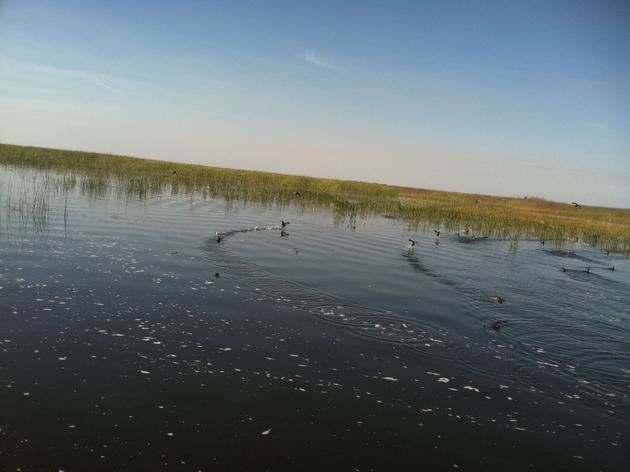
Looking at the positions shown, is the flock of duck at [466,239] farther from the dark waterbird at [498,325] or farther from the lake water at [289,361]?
the lake water at [289,361]

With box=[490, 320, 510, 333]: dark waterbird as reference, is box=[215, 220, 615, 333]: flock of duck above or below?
above

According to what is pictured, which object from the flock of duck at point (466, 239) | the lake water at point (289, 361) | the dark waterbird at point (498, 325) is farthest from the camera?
the flock of duck at point (466, 239)

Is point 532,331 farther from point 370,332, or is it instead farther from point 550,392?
point 370,332

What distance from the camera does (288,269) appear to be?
→ 1410cm

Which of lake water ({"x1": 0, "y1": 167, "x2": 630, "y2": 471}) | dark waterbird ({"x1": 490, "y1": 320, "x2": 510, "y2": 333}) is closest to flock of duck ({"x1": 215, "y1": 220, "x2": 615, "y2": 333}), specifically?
dark waterbird ({"x1": 490, "y1": 320, "x2": 510, "y2": 333})

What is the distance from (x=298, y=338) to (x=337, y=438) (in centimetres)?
316

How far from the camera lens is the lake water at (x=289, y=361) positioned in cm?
555

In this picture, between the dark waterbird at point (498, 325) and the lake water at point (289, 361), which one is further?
the dark waterbird at point (498, 325)

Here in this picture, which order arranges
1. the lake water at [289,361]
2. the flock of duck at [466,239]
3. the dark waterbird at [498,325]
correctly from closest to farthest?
the lake water at [289,361] → the dark waterbird at [498,325] → the flock of duck at [466,239]

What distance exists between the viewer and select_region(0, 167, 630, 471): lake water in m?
5.55

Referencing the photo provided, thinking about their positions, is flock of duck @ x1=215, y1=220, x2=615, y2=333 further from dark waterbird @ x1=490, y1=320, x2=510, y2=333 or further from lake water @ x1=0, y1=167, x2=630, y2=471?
lake water @ x1=0, y1=167, x2=630, y2=471

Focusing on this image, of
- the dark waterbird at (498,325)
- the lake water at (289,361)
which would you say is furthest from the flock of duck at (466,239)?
the lake water at (289,361)

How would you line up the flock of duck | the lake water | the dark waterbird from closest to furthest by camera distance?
the lake water, the dark waterbird, the flock of duck

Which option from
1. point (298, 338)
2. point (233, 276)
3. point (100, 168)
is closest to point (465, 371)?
point (298, 338)
